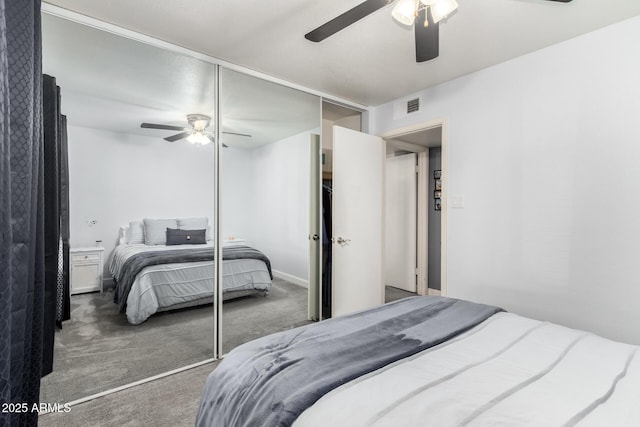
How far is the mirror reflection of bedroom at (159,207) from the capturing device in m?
2.08

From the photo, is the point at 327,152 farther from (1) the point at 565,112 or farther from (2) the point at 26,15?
(2) the point at 26,15

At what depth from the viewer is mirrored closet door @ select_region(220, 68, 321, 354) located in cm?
274

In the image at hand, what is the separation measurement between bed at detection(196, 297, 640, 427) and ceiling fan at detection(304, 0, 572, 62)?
1.57 metres

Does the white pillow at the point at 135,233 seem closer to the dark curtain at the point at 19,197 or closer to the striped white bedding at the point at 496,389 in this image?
the dark curtain at the point at 19,197

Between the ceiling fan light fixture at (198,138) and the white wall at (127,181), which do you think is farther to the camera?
the ceiling fan light fixture at (198,138)

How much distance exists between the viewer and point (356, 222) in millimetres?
3377

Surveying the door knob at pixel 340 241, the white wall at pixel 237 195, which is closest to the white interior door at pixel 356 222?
the door knob at pixel 340 241

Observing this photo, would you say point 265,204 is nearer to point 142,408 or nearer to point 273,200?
point 273,200

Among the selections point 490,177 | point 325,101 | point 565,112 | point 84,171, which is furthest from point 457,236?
point 84,171

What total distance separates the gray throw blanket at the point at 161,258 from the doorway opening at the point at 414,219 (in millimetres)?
2445

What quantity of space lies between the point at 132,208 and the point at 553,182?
10.6 feet

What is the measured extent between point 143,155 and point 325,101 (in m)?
1.97

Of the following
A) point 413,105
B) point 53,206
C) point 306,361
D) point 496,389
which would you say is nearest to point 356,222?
point 413,105

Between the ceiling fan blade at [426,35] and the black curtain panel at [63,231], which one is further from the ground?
the ceiling fan blade at [426,35]
